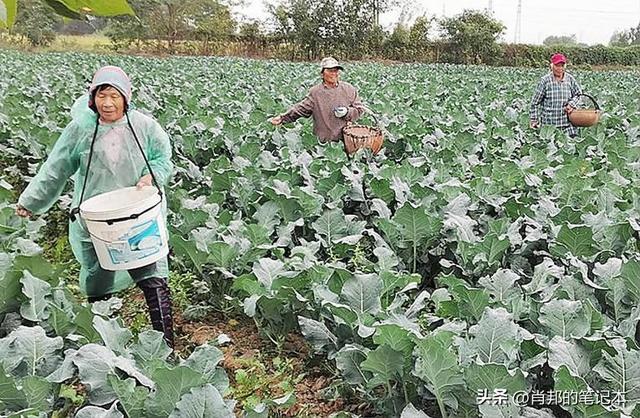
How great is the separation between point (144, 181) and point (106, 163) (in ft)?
0.79

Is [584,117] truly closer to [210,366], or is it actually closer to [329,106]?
[329,106]

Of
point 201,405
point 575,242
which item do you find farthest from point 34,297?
point 575,242

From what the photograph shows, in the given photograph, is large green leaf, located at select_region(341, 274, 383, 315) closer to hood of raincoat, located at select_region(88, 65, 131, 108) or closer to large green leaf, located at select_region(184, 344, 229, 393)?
large green leaf, located at select_region(184, 344, 229, 393)

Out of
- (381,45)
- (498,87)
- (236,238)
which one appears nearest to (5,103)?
(236,238)

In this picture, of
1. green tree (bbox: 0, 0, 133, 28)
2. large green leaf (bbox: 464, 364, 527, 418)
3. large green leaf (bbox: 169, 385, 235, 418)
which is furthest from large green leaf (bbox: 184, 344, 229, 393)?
green tree (bbox: 0, 0, 133, 28)

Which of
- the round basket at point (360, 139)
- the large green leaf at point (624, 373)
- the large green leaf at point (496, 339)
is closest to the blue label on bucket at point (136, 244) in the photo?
the large green leaf at point (496, 339)

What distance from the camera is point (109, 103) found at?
3.89 metres

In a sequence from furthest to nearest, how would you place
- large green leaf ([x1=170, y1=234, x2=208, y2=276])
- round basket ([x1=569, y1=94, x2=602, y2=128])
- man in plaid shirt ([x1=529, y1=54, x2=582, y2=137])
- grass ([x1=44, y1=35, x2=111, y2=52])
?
grass ([x1=44, y1=35, x2=111, y2=52]), man in plaid shirt ([x1=529, y1=54, x2=582, y2=137]), round basket ([x1=569, y1=94, x2=602, y2=128]), large green leaf ([x1=170, y1=234, x2=208, y2=276])

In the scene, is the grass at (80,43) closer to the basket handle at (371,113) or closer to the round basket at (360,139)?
the basket handle at (371,113)

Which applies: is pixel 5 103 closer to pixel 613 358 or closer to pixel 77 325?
pixel 77 325

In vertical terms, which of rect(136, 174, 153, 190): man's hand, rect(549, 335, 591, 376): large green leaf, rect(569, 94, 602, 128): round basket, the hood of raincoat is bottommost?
rect(549, 335, 591, 376): large green leaf

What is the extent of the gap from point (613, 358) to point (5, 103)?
10.5 metres

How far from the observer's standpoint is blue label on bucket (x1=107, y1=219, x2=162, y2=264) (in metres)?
3.77

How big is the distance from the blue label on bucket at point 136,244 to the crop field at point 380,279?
285 mm
